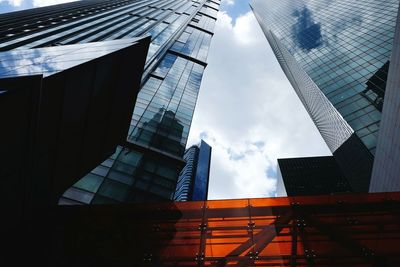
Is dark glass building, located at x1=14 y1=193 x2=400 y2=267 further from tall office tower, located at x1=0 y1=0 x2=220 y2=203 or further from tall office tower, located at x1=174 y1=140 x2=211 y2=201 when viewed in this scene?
tall office tower, located at x1=174 y1=140 x2=211 y2=201

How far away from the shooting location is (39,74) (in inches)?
404

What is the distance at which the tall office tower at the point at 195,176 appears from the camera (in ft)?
383

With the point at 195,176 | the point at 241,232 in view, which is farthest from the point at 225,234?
the point at 195,176

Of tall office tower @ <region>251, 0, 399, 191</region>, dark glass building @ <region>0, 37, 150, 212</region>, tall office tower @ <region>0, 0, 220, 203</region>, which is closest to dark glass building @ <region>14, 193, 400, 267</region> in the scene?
dark glass building @ <region>0, 37, 150, 212</region>

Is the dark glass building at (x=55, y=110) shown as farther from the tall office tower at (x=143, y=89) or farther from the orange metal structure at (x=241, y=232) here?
the orange metal structure at (x=241, y=232)

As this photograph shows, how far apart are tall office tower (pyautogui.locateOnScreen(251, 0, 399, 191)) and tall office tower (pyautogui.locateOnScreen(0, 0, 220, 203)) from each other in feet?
66.5

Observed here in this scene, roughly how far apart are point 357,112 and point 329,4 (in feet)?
176

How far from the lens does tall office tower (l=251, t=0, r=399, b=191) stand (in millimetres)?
41125

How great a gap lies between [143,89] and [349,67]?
105 feet

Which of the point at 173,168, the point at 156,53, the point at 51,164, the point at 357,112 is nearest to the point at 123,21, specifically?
the point at 156,53

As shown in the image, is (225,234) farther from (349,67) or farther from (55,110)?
(349,67)

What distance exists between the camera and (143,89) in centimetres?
4375

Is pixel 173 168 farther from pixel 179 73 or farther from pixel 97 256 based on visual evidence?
pixel 179 73

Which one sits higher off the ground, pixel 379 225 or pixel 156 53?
pixel 156 53
